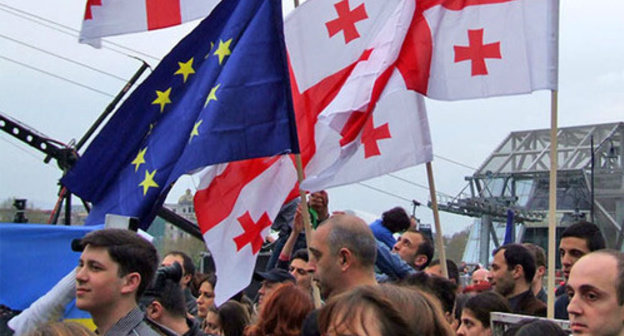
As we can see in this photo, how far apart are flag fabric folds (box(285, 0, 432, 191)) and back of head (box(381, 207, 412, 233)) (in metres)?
0.93

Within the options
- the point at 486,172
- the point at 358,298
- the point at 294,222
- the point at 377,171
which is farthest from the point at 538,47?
the point at 486,172

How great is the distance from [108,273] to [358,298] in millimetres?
2148

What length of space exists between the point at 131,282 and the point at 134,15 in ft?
10.1

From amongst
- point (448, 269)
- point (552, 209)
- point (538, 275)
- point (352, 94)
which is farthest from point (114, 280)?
point (448, 269)

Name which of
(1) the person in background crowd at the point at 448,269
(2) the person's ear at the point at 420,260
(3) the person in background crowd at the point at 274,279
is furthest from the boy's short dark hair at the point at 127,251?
(1) the person in background crowd at the point at 448,269

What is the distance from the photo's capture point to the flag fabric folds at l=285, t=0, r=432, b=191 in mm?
6316

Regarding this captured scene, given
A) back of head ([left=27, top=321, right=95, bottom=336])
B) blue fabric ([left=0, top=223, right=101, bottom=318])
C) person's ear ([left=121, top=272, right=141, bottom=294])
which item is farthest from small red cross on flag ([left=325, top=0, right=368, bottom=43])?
back of head ([left=27, top=321, right=95, bottom=336])

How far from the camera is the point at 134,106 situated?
6.74 m

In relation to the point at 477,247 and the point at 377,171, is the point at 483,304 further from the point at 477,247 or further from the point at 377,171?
the point at 477,247

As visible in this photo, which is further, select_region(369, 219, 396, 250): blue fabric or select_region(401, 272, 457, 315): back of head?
select_region(369, 219, 396, 250): blue fabric

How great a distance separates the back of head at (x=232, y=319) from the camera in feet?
21.0

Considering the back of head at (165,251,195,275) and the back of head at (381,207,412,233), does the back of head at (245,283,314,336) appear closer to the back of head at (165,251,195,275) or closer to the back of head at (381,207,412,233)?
the back of head at (381,207,412,233)

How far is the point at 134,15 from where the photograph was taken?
7125 mm

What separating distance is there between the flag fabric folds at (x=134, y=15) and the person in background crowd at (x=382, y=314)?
4635 millimetres
